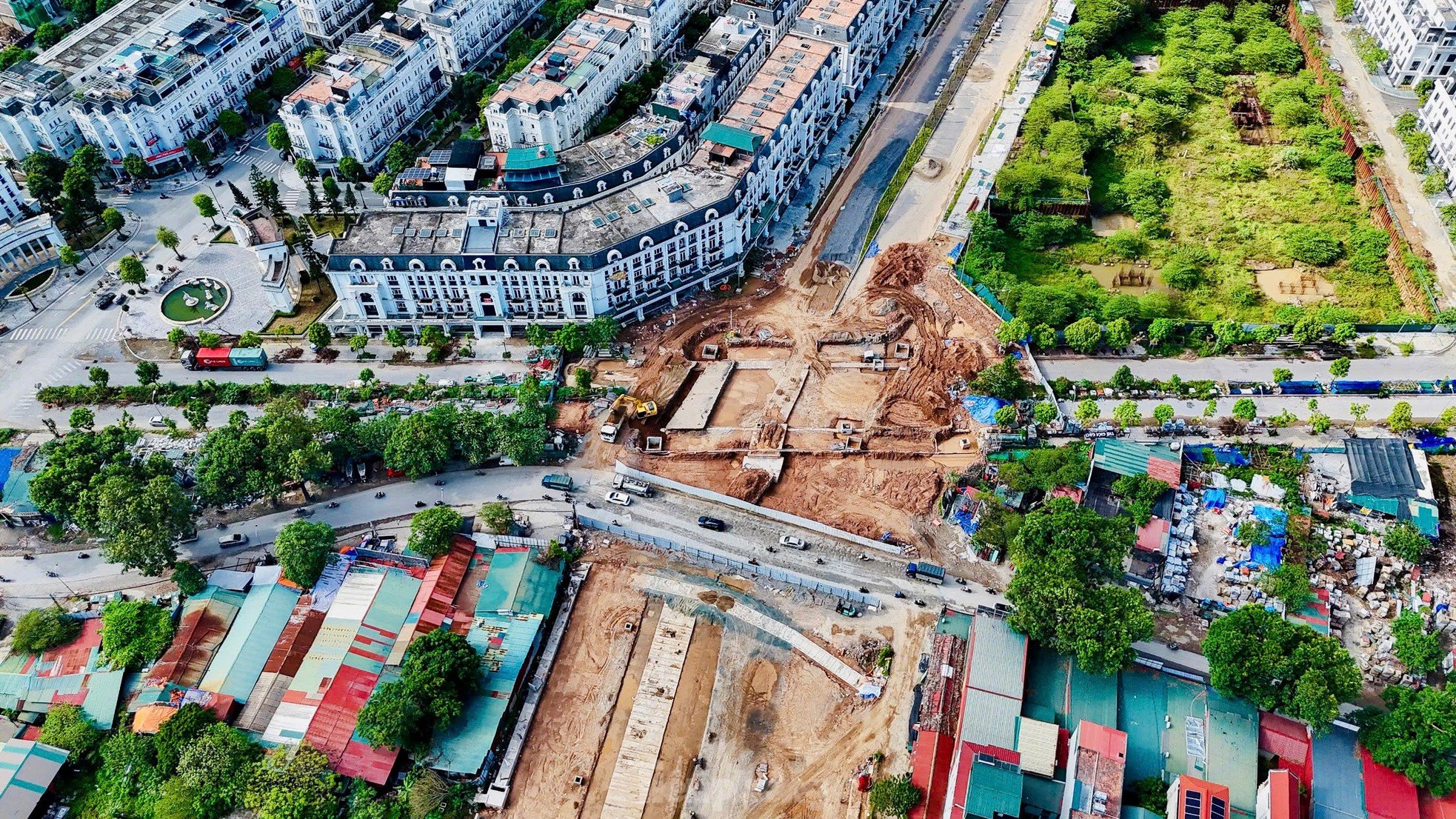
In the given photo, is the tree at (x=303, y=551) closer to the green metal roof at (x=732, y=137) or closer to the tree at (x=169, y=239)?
the tree at (x=169, y=239)

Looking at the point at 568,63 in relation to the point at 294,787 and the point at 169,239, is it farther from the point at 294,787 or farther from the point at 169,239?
the point at 294,787

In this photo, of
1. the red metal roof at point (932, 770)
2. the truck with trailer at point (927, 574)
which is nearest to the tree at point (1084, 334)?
the truck with trailer at point (927, 574)

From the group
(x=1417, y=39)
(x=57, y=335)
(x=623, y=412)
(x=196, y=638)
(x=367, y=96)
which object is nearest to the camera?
(x=196, y=638)

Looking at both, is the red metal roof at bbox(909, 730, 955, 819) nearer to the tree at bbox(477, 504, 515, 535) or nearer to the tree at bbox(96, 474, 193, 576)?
the tree at bbox(477, 504, 515, 535)

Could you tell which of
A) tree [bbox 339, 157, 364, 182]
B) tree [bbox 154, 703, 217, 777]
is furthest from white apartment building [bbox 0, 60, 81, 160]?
tree [bbox 154, 703, 217, 777]

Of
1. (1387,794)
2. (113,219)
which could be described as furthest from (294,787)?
(113,219)

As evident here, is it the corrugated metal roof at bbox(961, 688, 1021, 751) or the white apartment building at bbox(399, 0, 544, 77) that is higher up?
the white apartment building at bbox(399, 0, 544, 77)

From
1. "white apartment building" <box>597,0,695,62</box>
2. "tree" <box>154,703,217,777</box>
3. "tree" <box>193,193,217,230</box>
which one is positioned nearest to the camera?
"tree" <box>154,703,217,777</box>
